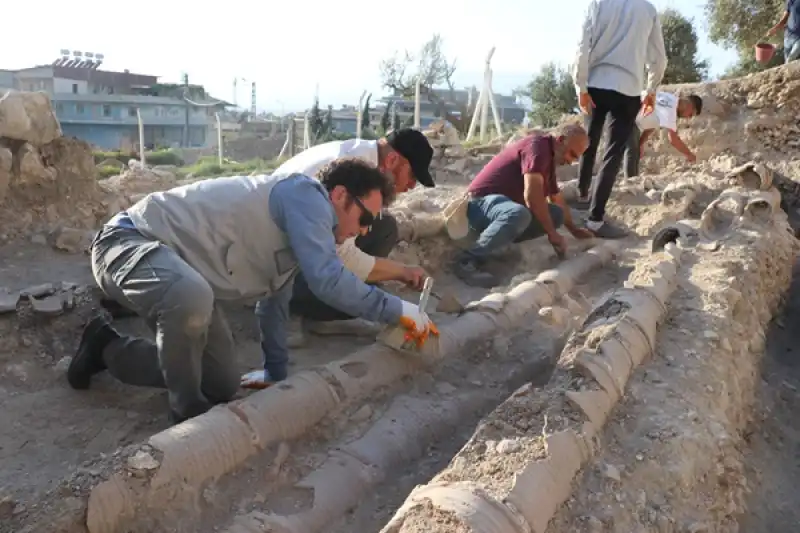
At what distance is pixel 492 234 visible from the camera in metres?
4.77

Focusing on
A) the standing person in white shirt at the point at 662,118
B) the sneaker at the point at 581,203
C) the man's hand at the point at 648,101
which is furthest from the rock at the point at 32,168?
the standing person in white shirt at the point at 662,118

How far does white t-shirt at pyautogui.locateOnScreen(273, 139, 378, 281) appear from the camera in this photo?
3.30 metres

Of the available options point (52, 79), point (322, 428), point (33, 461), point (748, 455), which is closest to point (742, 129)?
point (748, 455)

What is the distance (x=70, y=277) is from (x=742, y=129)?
6830 millimetres

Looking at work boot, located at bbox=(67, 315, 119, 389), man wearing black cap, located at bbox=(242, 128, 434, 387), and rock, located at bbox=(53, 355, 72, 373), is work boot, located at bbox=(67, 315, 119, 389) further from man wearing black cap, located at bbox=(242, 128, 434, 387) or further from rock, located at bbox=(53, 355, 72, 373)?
man wearing black cap, located at bbox=(242, 128, 434, 387)

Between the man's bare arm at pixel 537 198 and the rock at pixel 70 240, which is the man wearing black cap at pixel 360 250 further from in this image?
the rock at pixel 70 240

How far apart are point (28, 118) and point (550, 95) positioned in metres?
18.7

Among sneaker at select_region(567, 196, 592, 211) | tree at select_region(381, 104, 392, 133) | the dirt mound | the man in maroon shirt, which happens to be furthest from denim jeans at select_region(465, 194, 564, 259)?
tree at select_region(381, 104, 392, 133)

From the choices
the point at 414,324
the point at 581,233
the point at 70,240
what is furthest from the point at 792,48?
the point at 70,240

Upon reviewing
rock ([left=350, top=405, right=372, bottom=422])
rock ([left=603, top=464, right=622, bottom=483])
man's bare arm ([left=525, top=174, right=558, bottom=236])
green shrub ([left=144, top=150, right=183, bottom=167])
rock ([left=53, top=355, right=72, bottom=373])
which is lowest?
green shrub ([left=144, top=150, right=183, bottom=167])

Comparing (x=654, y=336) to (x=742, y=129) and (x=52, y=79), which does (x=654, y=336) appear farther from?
(x=52, y=79)

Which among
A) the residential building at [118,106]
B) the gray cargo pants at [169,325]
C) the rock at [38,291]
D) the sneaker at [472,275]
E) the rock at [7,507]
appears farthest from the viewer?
the residential building at [118,106]

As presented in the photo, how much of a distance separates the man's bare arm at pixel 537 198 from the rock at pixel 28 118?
306 centimetres

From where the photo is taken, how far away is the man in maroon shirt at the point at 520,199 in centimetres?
465
